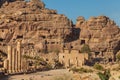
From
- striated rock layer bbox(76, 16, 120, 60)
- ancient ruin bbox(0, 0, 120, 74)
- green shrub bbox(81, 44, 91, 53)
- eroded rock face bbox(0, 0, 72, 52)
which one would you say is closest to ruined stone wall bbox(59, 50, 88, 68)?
ancient ruin bbox(0, 0, 120, 74)

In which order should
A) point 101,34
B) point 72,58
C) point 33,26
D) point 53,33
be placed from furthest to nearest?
point 101,34
point 33,26
point 53,33
point 72,58

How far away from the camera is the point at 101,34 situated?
99688mm

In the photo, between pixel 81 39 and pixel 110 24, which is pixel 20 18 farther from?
pixel 110 24

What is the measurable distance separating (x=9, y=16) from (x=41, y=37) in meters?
9.91

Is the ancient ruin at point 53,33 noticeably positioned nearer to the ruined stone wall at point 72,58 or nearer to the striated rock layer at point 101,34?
the striated rock layer at point 101,34

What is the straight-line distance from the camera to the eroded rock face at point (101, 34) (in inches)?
3814

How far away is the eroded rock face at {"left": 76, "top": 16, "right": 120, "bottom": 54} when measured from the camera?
96.9 m

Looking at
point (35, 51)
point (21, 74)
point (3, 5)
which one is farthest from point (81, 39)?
point (21, 74)

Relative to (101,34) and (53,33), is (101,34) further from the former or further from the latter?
(53,33)

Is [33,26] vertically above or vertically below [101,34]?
above

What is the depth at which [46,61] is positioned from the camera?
250ft

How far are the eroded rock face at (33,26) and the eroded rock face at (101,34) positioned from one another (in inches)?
203

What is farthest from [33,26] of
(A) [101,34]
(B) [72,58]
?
(B) [72,58]

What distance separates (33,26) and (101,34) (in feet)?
56.4
